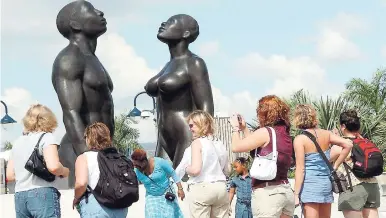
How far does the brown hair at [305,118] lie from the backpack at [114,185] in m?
1.54

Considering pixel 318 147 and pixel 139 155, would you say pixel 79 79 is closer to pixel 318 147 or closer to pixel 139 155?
pixel 139 155

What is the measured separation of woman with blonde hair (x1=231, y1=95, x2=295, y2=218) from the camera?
4941 mm

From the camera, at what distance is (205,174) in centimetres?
564

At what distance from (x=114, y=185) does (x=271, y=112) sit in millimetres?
1301

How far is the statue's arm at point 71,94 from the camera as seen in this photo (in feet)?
31.7

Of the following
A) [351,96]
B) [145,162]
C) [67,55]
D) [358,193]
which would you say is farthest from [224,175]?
[351,96]

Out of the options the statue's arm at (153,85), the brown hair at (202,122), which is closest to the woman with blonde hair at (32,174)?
the brown hair at (202,122)

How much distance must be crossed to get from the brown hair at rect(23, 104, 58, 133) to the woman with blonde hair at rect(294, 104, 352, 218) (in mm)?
1950

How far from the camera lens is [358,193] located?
20.9ft

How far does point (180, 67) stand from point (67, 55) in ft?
5.65

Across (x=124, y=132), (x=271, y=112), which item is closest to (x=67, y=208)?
Result: (x=271, y=112)

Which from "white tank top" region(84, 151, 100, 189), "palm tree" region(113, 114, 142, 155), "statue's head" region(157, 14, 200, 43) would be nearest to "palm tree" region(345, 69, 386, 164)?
"palm tree" region(113, 114, 142, 155)

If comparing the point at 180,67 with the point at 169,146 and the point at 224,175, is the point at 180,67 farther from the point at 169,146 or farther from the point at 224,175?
the point at 224,175

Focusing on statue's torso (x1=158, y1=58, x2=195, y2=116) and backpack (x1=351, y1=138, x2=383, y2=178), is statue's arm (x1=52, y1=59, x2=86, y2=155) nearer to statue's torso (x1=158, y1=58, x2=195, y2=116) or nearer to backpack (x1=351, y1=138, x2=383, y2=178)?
statue's torso (x1=158, y1=58, x2=195, y2=116)
